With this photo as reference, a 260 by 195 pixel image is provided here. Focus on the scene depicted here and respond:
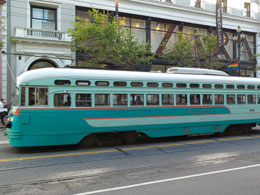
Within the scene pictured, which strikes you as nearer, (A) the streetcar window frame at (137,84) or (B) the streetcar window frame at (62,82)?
(B) the streetcar window frame at (62,82)

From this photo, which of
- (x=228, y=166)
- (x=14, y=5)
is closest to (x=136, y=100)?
(x=228, y=166)

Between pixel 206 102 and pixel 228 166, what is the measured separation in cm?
502

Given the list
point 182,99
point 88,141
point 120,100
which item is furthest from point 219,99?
point 88,141

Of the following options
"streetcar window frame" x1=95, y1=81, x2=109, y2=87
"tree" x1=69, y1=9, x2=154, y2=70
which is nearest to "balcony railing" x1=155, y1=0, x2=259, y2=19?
"tree" x1=69, y1=9, x2=154, y2=70

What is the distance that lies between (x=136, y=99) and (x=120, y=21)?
15536 mm

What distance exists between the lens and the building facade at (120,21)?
19922 mm

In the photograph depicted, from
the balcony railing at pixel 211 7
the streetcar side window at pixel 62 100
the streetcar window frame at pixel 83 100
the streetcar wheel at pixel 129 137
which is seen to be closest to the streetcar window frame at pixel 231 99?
the streetcar wheel at pixel 129 137

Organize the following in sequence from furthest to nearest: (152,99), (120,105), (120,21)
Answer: (120,21), (152,99), (120,105)

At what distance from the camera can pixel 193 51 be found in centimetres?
2283

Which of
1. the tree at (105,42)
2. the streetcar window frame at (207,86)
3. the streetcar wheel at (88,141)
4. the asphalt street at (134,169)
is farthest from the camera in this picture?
the tree at (105,42)

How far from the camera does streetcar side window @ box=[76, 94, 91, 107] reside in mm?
9195

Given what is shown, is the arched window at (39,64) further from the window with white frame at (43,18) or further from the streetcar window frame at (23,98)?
the streetcar window frame at (23,98)

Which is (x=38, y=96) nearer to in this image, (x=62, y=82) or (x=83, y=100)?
(x=62, y=82)

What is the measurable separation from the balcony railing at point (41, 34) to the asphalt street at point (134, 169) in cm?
1263
